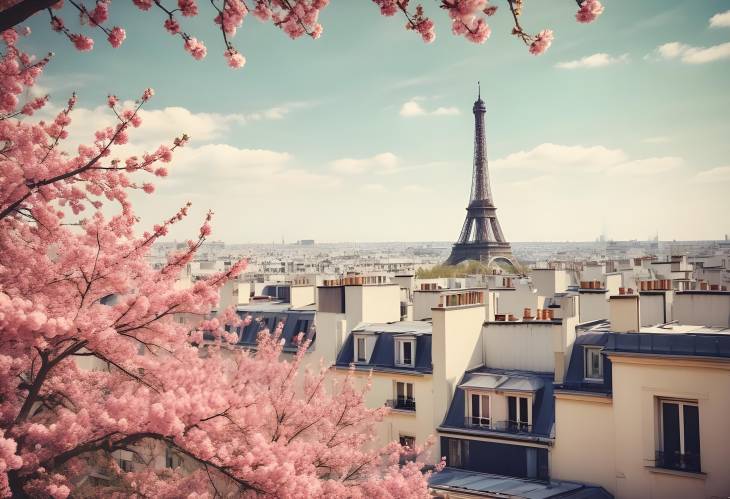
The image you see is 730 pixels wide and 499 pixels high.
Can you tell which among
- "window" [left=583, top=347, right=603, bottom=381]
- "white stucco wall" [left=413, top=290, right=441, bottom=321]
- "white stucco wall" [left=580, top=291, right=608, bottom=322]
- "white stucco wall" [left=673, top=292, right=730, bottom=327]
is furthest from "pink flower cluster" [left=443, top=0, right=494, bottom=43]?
"white stucco wall" [left=413, top=290, right=441, bottom=321]

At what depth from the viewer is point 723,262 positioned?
195 ft

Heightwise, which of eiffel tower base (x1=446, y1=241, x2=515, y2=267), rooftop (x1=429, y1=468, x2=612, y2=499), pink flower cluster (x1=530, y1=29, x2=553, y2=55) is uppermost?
eiffel tower base (x1=446, y1=241, x2=515, y2=267)

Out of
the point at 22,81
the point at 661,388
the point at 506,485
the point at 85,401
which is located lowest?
the point at 506,485

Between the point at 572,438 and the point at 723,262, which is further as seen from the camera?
the point at 723,262

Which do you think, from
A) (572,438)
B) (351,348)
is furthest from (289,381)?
(351,348)

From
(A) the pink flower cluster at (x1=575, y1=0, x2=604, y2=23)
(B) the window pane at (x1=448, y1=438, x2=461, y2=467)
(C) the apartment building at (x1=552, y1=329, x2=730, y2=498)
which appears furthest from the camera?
(B) the window pane at (x1=448, y1=438, x2=461, y2=467)

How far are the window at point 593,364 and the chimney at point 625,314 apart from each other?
1.03 metres

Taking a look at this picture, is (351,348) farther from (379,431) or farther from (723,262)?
(723,262)

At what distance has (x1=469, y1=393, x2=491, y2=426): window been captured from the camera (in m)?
17.4

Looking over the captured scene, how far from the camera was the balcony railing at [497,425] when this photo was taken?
1688 centimetres

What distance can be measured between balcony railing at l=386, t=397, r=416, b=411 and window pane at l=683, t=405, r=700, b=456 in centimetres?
720

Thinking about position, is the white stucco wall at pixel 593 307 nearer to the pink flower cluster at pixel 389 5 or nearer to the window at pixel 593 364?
the window at pixel 593 364

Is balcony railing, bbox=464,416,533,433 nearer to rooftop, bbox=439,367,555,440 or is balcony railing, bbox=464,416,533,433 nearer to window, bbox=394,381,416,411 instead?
rooftop, bbox=439,367,555,440

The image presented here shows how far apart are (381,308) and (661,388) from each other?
1056cm
